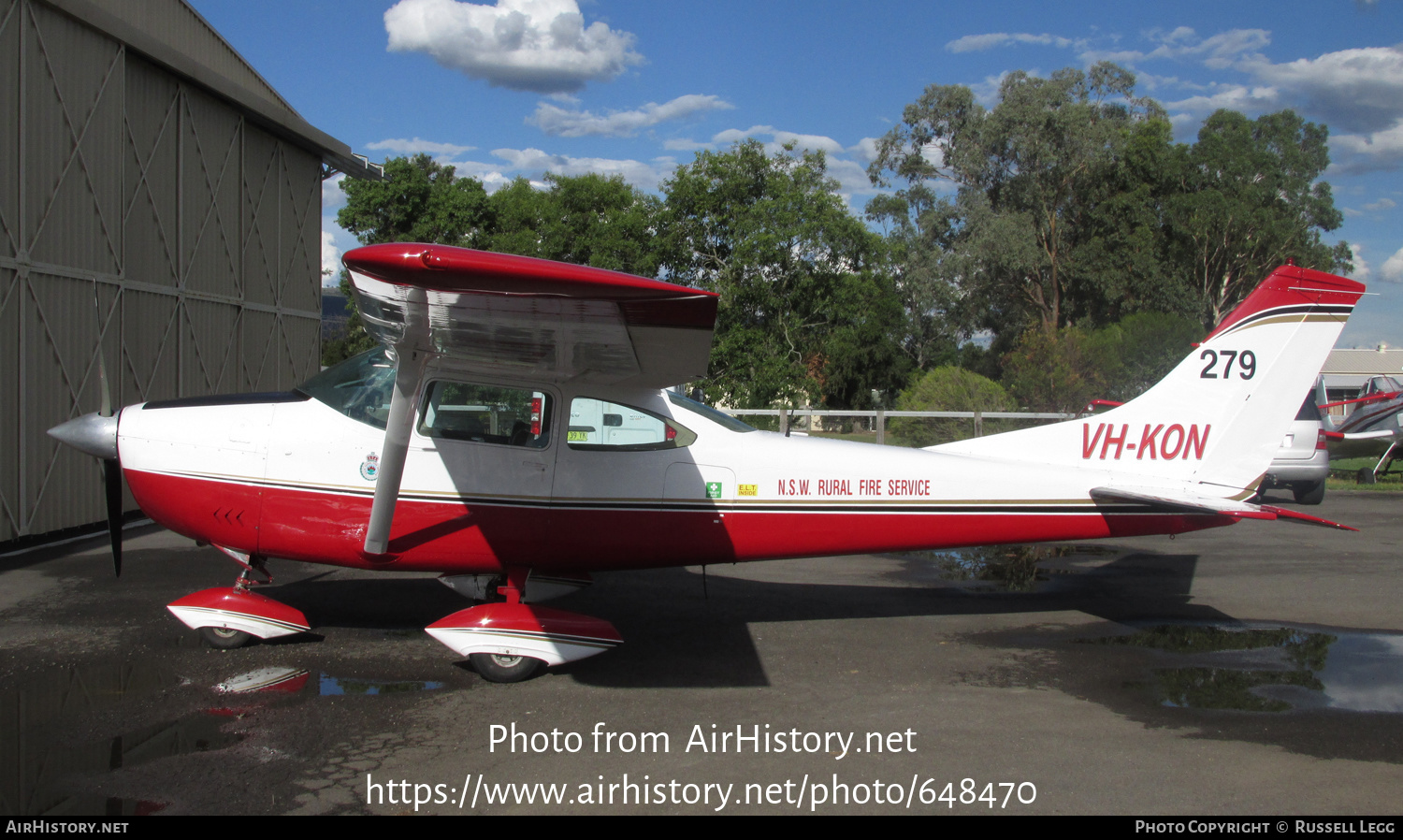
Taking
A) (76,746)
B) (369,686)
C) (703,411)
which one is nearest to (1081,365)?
(703,411)

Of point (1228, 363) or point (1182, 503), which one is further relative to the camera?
point (1228, 363)

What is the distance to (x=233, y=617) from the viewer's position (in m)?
5.53

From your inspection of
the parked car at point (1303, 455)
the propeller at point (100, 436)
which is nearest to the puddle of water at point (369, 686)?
the propeller at point (100, 436)

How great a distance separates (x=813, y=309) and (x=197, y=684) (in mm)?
23785

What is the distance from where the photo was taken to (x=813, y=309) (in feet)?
89.3

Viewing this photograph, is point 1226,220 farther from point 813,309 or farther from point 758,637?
point 758,637

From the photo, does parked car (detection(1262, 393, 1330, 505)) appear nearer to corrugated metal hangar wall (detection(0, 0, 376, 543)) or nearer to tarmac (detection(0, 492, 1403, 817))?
tarmac (detection(0, 492, 1403, 817))

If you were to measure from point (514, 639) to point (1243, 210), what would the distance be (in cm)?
4693

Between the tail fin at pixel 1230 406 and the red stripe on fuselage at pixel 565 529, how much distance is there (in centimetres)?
44

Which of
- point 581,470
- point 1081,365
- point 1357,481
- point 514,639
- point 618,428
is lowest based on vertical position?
point 514,639

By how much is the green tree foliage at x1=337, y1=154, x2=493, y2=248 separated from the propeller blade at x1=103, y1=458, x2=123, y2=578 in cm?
3894

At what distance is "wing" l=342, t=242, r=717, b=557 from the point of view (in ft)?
12.5

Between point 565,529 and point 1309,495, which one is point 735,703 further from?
point 1309,495
